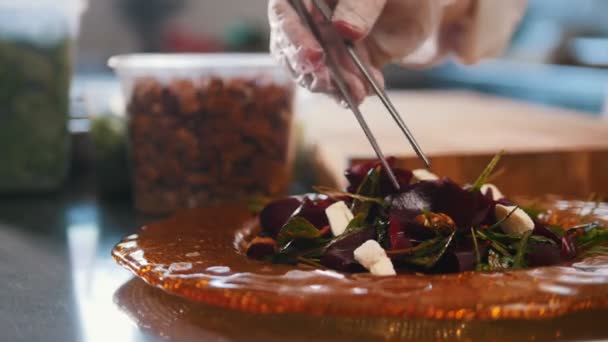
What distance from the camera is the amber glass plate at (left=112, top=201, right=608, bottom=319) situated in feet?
1.86

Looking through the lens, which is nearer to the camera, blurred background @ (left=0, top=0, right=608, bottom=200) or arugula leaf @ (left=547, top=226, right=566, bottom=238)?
arugula leaf @ (left=547, top=226, right=566, bottom=238)

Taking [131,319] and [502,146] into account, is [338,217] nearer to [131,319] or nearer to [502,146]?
[131,319]

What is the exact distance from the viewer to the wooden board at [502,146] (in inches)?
48.8

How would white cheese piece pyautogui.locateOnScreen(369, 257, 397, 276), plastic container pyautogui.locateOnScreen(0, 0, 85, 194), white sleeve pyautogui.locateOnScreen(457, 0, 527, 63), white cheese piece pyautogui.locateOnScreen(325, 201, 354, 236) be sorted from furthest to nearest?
plastic container pyautogui.locateOnScreen(0, 0, 85, 194) → white sleeve pyautogui.locateOnScreen(457, 0, 527, 63) → white cheese piece pyautogui.locateOnScreen(325, 201, 354, 236) → white cheese piece pyautogui.locateOnScreen(369, 257, 397, 276)

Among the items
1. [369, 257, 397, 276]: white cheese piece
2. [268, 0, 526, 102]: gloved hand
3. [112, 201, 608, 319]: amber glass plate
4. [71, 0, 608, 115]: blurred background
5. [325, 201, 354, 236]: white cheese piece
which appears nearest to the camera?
[112, 201, 608, 319]: amber glass plate

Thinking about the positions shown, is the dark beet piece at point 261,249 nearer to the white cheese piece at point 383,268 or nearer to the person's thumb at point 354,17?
the white cheese piece at point 383,268

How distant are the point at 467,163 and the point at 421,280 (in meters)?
0.64

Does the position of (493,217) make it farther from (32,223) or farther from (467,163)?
(32,223)

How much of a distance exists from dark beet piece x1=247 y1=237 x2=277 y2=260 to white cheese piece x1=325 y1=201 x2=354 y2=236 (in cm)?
6

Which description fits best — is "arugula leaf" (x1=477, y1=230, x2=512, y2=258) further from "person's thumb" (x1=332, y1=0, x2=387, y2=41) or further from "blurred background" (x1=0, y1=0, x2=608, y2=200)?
"blurred background" (x1=0, y1=0, x2=608, y2=200)

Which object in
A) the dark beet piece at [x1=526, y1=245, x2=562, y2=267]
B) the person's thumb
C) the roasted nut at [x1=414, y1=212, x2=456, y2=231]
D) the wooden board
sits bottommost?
the wooden board

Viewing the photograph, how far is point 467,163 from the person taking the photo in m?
1.23

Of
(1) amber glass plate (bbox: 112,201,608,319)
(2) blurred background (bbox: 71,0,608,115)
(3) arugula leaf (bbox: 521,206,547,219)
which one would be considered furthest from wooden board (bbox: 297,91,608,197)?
(2) blurred background (bbox: 71,0,608,115)

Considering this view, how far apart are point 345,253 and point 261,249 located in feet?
0.34
